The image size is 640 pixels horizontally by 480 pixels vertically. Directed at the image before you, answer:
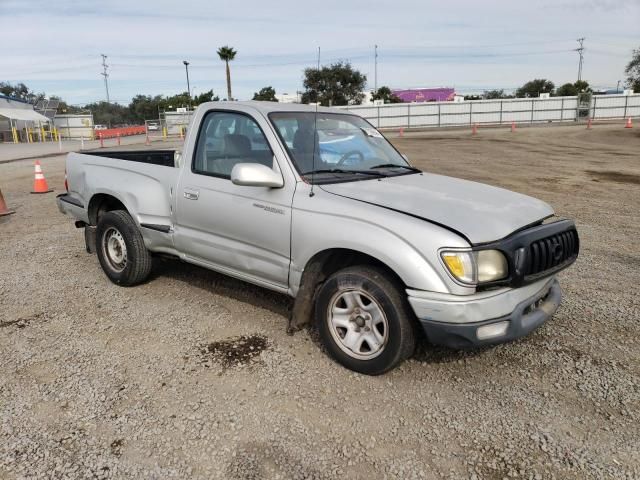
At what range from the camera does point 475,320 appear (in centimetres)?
303

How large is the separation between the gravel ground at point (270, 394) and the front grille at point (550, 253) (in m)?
0.74

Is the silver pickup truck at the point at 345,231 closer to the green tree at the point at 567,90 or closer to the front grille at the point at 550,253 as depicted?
the front grille at the point at 550,253

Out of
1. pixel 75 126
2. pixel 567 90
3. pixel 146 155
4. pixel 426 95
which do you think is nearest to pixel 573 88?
pixel 567 90

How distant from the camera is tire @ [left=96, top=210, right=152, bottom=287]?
16.3ft

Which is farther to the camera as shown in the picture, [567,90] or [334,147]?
[567,90]

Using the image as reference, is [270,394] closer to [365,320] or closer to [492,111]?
[365,320]

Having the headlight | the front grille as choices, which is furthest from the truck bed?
the front grille

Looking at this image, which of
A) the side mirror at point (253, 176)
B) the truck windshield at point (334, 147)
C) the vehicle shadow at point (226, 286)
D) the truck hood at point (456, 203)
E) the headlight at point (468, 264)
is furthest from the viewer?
the vehicle shadow at point (226, 286)

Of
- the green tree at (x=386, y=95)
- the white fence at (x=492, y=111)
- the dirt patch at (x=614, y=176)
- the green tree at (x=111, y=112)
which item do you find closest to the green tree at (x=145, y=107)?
the green tree at (x=111, y=112)

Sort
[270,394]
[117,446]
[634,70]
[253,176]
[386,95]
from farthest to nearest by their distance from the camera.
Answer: [386,95] < [634,70] < [253,176] < [270,394] < [117,446]

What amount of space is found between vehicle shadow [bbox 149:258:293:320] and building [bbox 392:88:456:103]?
254ft

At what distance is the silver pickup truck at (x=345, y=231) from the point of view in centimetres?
308

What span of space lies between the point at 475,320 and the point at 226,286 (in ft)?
9.38

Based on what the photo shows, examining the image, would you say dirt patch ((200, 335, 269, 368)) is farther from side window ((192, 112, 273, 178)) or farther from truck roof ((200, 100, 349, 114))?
truck roof ((200, 100, 349, 114))
